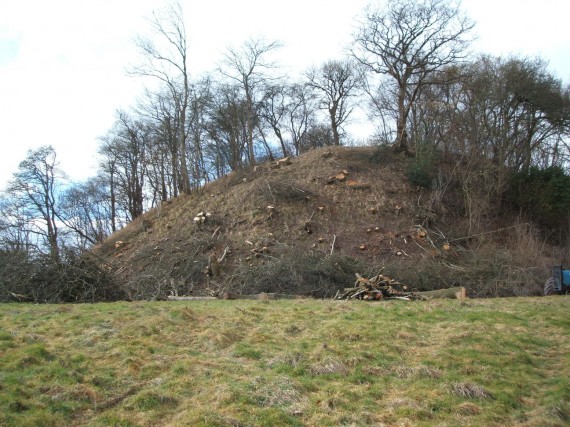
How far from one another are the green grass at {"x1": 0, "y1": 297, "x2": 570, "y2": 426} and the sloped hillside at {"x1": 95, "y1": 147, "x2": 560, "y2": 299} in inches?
317

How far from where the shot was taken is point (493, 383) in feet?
19.0

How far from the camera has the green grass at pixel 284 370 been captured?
16.5 ft

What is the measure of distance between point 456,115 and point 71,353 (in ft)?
81.3

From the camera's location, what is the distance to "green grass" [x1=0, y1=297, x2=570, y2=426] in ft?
16.5

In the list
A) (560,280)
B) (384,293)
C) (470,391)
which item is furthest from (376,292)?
(470,391)

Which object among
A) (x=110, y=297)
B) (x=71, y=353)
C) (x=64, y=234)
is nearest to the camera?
(x=71, y=353)

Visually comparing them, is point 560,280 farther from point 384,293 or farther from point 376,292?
point 376,292

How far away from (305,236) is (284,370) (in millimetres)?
15738

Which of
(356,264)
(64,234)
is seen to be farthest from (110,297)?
(64,234)

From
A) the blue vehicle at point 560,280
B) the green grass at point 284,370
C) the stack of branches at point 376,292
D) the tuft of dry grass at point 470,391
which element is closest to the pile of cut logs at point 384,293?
the stack of branches at point 376,292

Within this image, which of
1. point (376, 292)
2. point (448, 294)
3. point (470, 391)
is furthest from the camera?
point (448, 294)

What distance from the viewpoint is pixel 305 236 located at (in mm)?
22047

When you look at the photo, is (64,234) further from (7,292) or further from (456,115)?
(456,115)

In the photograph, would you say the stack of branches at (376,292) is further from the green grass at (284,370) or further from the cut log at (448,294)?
the green grass at (284,370)
